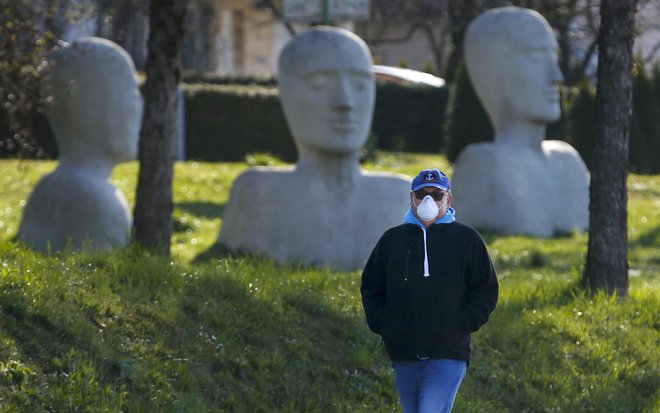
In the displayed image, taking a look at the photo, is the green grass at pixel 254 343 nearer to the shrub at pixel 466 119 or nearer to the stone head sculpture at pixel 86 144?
the stone head sculpture at pixel 86 144

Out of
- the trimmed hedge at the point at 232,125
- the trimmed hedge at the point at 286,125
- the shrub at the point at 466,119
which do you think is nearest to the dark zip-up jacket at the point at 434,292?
the trimmed hedge at the point at 286,125

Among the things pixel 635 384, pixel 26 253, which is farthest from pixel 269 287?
pixel 635 384

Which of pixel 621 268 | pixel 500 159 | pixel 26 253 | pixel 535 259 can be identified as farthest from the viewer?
pixel 500 159

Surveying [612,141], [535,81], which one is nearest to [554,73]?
[535,81]

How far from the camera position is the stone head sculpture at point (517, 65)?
15031 mm

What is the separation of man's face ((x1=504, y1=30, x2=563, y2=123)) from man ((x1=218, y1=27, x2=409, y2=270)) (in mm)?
3002

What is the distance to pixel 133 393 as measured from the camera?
649cm

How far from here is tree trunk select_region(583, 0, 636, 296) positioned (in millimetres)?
9469

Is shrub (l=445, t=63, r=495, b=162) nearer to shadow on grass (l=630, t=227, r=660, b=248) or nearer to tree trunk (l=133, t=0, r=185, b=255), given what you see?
shadow on grass (l=630, t=227, r=660, b=248)

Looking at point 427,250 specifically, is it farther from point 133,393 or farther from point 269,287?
point 269,287

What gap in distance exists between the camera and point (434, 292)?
227 inches

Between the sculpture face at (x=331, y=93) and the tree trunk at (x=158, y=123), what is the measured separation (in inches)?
68.9

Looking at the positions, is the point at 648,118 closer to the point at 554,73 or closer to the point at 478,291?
the point at 554,73

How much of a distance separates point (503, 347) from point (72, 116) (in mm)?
5104
